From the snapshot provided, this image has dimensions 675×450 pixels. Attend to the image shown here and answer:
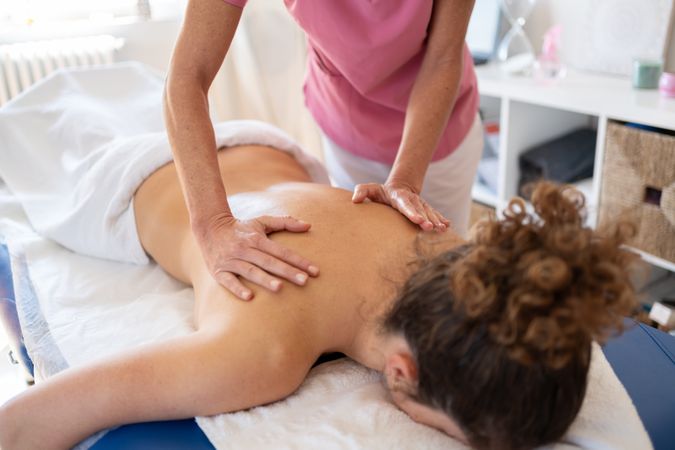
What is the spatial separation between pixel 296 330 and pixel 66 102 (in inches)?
51.4

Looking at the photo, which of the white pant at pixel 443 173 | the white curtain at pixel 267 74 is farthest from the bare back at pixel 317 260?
the white curtain at pixel 267 74

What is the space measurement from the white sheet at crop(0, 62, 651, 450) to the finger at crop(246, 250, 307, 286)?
0.60 ft

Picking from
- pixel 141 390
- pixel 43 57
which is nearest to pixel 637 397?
pixel 141 390

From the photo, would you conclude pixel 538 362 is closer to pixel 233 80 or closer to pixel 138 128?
pixel 138 128

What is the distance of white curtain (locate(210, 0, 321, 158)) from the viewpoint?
3.08 metres

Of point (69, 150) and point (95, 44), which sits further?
point (95, 44)

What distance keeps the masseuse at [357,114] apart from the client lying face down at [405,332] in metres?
0.05

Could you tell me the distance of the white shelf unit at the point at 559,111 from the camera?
2137 mm

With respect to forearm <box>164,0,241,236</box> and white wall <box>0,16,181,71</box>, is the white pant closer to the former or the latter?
forearm <box>164,0,241,236</box>

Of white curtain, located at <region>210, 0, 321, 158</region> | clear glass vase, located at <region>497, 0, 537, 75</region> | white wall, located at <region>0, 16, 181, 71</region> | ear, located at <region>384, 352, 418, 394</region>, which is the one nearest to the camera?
ear, located at <region>384, 352, 418, 394</region>

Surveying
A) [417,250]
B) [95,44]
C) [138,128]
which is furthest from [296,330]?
[95,44]

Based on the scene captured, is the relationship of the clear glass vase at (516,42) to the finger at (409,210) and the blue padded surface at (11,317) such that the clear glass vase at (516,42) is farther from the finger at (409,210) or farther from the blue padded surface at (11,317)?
the blue padded surface at (11,317)

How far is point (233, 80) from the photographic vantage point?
10.3 feet

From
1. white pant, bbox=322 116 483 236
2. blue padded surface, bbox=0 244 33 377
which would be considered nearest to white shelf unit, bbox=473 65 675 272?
white pant, bbox=322 116 483 236
